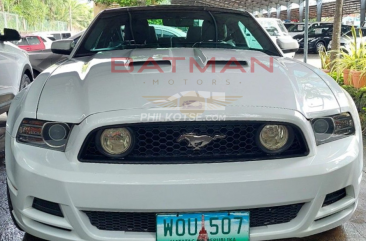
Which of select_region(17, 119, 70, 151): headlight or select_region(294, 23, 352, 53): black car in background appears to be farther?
select_region(294, 23, 352, 53): black car in background

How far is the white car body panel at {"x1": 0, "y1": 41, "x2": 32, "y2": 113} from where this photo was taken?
4043 mm

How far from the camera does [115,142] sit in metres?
1.72

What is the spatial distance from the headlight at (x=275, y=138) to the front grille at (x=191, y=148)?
2cm

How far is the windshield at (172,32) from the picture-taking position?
300 cm

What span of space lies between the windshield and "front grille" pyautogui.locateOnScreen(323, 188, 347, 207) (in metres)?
1.40

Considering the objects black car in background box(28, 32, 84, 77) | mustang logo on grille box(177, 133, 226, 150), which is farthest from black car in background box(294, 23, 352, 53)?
mustang logo on grille box(177, 133, 226, 150)

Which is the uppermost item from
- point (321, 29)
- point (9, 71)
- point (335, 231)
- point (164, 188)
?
point (321, 29)

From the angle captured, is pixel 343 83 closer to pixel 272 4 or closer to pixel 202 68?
pixel 202 68

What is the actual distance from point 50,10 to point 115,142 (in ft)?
178

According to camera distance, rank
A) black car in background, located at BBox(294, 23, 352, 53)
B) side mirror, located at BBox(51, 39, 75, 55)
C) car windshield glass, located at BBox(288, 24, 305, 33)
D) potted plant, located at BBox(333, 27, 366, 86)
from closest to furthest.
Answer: side mirror, located at BBox(51, 39, 75, 55)
potted plant, located at BBox(333, 27, 366, 86)
black car in background, located at BBox(294, 23, 352, 53)
car windshield glass, located at BBox(288, 24, 305, 33)

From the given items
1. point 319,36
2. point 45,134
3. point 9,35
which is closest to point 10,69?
point 9,35

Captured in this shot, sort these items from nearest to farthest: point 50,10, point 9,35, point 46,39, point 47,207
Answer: point 47,207 < point 9,35 < point 46,39 < point 50,10

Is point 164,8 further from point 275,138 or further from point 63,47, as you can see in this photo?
point 275,138

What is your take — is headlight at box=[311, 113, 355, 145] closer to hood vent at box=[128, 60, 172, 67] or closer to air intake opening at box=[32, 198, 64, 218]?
hood vent at box=[128, 60, 172, 67]
